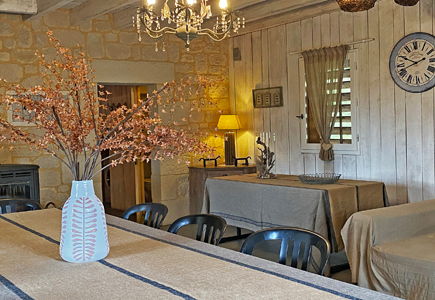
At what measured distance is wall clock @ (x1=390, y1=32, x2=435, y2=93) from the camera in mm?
4969

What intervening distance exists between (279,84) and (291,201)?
7.74 feet

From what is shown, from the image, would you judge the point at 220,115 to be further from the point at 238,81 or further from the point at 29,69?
the point at 29,69

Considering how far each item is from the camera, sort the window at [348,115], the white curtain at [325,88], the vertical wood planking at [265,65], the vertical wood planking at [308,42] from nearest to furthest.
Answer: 1. the window at [348,115]
2. the white curtain at [325,88]
3. the vertical wood planking at [308,42]
4. the vertical wood planking at [265,65]

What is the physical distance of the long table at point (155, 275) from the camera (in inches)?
67.8

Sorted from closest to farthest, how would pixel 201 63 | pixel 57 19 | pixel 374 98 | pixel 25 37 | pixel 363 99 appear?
pixel 374 98, pixel 363 99, pixel 25 37, pixel 57 19, pixel 201 63

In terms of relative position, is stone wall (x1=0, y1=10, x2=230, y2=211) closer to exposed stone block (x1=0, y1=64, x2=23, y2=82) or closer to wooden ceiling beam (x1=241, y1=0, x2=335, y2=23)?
exposed stone block (x1=0, y1=64, x2=23, y2=82)

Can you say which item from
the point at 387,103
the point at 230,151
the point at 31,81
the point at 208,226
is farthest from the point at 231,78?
the point at 208,226

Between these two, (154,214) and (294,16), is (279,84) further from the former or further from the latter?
(154,214)

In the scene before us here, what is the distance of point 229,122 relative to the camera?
7.08 metres

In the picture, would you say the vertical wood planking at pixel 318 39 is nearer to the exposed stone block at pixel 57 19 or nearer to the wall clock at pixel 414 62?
the wall clock at pixel 414 62

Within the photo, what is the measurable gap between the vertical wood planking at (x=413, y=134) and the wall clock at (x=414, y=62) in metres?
0.09

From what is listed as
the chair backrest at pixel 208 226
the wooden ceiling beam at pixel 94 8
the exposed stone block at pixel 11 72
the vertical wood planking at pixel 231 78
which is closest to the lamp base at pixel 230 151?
the vertical wood planking at pixel 231 78

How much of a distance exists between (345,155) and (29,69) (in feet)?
12.1

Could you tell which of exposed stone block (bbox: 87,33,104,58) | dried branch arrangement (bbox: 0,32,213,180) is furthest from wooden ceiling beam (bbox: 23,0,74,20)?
dried branch arrangement (bbox: 0,32,213,180)
